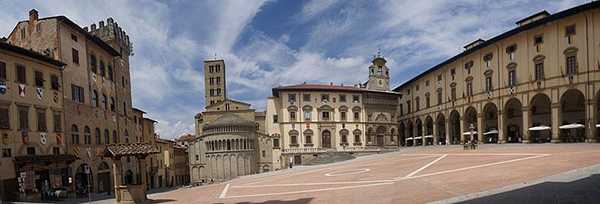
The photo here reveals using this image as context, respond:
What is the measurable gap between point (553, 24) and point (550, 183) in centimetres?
3325

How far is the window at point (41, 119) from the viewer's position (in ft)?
79.0

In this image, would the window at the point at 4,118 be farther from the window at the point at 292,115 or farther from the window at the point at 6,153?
the window at the point at 292,115

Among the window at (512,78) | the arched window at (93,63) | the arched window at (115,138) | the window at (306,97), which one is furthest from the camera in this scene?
the window at (306,97)

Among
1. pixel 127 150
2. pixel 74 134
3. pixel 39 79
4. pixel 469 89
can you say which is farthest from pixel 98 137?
pixel 469 89

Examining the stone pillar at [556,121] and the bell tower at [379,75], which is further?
the bell tower at [379,75]

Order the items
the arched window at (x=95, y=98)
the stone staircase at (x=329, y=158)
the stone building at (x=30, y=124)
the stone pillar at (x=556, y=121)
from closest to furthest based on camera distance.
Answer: the stone building at (x=30, y=124) → the arched window at (x=95, y=98) → the stone pillar at (x=556, y=121) → the stone staircase at (x=329, y=158)

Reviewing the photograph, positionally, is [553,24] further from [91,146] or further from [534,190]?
[91,146]

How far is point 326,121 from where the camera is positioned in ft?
189

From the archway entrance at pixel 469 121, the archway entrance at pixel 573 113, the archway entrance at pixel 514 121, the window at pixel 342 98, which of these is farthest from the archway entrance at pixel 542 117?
the window at pixel 342 98

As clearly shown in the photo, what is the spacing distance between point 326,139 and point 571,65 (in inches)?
1416

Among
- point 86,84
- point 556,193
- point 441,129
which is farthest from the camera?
point 441,129

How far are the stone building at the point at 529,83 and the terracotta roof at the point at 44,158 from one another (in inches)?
1898

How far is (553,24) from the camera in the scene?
117 feet

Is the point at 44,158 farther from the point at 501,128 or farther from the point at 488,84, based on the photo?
the point at 488,84
